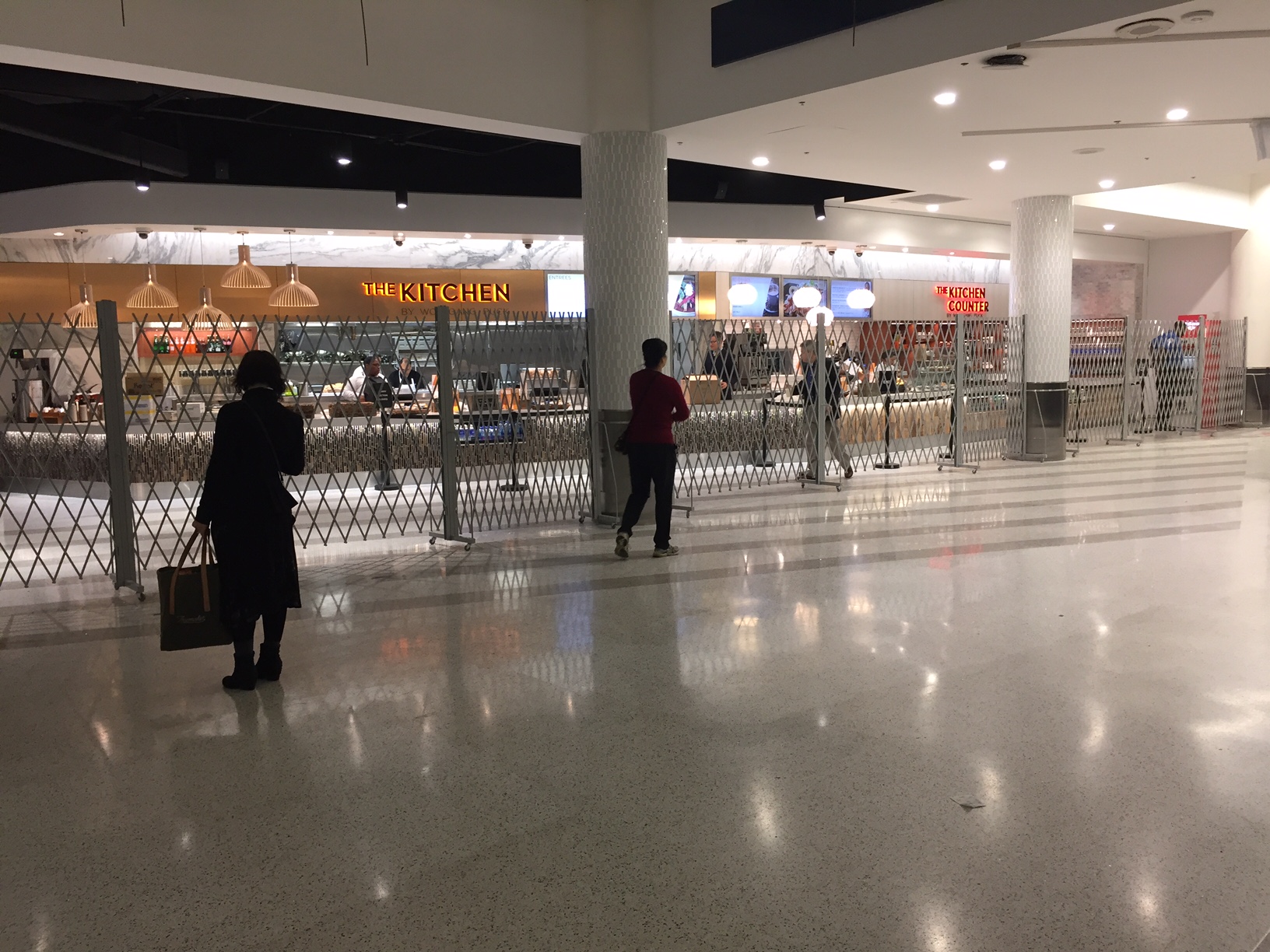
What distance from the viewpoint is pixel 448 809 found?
110 inches

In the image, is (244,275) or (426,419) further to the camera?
(244,275)

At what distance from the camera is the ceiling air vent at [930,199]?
12.2m

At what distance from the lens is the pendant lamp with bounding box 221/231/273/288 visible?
9.72 m

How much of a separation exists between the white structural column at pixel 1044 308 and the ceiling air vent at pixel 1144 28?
19.2 feet

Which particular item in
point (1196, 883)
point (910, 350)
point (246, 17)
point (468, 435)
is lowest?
point (1196, 883)

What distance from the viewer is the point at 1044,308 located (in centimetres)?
1099

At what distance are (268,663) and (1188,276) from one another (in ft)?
58.5

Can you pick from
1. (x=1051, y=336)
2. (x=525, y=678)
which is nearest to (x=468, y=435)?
(x=525, y=678)

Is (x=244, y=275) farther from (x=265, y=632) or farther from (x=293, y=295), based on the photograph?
(x=265, y=632)

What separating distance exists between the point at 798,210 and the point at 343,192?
6.20 metres

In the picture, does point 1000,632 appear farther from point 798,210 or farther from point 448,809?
point 798,210

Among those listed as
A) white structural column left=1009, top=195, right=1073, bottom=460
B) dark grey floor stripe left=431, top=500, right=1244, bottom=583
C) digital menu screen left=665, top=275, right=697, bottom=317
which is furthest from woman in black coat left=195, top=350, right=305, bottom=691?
digital menu screen left=665, top=275, right=697, bottom=317

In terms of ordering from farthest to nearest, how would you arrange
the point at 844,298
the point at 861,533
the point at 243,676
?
the point at 844,298
the point at 861,533
the point at 243,676

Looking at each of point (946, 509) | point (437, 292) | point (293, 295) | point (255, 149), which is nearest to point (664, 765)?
point (946, 509)
